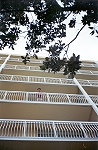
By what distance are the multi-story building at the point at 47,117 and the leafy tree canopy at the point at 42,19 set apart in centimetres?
314

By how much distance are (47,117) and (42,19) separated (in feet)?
19.4

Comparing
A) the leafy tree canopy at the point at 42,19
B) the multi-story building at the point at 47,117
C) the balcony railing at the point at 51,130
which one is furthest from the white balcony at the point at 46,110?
the leafy tree canopy at the point at 42,19

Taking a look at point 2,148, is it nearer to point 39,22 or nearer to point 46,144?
point 46,144

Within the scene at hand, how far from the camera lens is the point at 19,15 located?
3045 mm

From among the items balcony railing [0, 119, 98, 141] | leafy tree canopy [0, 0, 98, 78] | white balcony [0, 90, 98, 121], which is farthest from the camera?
white balcony [0, 90, 98, 121]

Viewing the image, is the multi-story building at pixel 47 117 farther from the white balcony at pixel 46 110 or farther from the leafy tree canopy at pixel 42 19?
the leafy tree canopy at pixel 42 19

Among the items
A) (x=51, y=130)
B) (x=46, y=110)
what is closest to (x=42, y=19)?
(x=51, y=130)

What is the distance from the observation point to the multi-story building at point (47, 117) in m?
5.64

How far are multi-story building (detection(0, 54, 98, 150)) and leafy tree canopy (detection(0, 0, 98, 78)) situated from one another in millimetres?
3143

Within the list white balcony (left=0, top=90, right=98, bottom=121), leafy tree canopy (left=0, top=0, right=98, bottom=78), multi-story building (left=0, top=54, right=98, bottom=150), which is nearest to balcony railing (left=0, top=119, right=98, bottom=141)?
multi-story building (left=0, top=54, right=98, bottom=150)

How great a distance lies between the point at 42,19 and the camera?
3.16 meters

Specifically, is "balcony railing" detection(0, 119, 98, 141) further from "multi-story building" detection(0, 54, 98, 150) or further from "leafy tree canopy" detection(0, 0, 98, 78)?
"leafy tree canopy" detection(0, 0, 98, 78)

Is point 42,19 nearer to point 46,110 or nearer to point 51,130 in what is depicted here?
point 51,130

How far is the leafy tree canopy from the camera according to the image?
2.79 m
